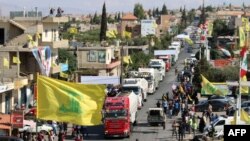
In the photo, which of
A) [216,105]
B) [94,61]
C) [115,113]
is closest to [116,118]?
[115,113]

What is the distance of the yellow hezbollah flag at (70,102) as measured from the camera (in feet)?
48.4

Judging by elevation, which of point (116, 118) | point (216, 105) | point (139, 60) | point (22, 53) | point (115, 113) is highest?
point (22, 53)

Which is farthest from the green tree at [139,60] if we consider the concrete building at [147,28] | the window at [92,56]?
the concrete building at [147,28]

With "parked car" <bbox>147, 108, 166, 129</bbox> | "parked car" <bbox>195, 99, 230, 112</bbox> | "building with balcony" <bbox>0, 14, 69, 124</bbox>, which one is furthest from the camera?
"building with balcony" <bbox>0, 14, 69, 124</bbox>

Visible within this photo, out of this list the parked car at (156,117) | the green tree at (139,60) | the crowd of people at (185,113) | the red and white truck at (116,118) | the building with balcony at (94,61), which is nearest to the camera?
the red and white truck at (116,118)

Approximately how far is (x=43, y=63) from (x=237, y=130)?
2817cm

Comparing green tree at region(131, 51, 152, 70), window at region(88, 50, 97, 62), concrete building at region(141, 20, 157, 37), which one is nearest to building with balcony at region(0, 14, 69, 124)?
window at region(88, 50, 97, 62)

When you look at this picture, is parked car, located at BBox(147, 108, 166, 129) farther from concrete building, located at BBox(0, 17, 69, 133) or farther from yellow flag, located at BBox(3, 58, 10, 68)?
yellow flag, located at BBox(3, 58, 10, 68)

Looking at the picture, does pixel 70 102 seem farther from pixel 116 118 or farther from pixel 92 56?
pixel 92 56

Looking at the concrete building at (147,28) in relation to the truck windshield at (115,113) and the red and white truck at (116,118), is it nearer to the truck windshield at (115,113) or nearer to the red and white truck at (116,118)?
the red and white truck at (116,118)

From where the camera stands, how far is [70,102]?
49.2ft

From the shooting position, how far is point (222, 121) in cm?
3244

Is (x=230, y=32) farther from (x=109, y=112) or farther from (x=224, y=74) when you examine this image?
(x=109, y=112)

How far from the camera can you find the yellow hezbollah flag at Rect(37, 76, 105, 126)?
48.4 feet
